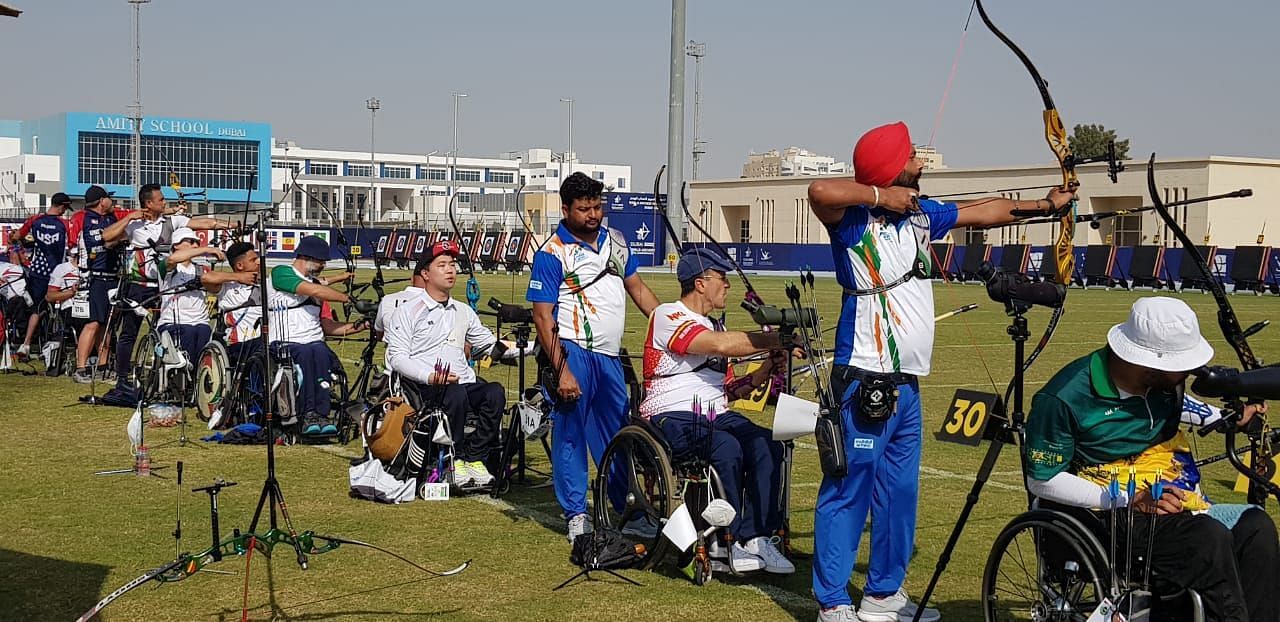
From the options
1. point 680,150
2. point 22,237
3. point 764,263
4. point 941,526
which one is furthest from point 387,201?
point 941,526

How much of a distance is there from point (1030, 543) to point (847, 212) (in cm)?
136

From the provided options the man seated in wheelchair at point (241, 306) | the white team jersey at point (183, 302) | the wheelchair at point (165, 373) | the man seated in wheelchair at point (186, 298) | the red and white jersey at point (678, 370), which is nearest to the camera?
the red and white jersey at point (678, 370)

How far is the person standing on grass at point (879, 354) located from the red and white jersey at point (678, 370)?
1.14 metres

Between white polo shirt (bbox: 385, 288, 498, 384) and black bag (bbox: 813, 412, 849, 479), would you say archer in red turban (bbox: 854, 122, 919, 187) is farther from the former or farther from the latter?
white polo shirt (bbox: 385, 288, 498, 384)

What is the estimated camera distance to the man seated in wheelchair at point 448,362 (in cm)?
800

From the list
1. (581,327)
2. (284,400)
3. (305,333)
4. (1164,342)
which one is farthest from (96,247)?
(1164,342)

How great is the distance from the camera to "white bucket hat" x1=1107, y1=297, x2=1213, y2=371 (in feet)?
14.3

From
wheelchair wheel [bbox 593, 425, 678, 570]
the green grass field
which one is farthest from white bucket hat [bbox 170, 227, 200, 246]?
wheelchair wheel [bbox 593, 425, 678, 570]

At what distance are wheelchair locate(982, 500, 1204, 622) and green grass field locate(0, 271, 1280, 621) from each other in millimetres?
910

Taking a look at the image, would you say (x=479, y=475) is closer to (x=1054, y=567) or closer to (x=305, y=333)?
(x=305, y=333)

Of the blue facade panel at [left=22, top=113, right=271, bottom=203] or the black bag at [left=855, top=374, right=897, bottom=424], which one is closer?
the black bag at [left=855, top=374, right=897, bottom=424]

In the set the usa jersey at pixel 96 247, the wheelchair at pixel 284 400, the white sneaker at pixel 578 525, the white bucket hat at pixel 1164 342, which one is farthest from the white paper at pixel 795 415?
the usa jersey at pixel 96 247

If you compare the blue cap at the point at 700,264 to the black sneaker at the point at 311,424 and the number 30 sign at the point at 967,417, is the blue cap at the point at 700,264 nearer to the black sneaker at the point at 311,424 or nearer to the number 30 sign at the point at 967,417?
the number 30 sign at the point at 967,417

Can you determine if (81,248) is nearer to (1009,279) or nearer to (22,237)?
(22,237)
